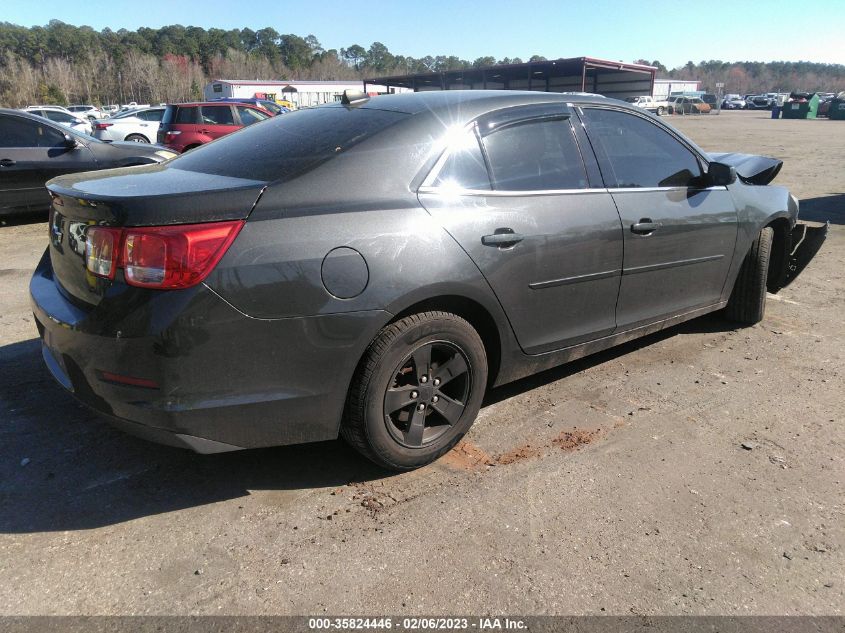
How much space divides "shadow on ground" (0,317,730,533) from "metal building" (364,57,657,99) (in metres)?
37.4

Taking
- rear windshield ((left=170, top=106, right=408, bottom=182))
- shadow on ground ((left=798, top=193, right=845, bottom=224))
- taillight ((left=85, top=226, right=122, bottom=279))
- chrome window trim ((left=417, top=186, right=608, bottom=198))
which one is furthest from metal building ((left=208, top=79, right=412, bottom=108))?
taillight ((left=85, top=226, right=122, bottom=279))

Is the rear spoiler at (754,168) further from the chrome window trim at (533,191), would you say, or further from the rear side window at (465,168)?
the rear side window at (465,168)

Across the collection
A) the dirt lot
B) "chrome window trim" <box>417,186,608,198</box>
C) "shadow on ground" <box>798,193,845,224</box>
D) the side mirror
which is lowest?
the dirt lot

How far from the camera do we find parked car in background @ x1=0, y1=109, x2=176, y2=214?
8062 mm

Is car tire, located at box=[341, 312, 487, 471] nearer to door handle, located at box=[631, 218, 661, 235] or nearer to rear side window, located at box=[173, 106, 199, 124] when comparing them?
door handle, located at box=[631, 218, 661, 235]

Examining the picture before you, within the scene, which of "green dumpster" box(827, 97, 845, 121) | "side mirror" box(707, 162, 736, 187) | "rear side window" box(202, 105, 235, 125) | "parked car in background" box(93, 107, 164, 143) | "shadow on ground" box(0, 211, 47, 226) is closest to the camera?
"side mirror" box(707, 162, 736, 187)

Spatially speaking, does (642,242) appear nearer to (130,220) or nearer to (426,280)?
(426,280)

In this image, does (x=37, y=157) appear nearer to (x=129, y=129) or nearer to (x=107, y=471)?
(x=107, y=471)

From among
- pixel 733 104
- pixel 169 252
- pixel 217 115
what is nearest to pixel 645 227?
pixel 169 252

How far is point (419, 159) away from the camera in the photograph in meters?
2.84

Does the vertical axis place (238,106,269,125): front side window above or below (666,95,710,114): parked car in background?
below

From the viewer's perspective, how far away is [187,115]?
14.9 metres

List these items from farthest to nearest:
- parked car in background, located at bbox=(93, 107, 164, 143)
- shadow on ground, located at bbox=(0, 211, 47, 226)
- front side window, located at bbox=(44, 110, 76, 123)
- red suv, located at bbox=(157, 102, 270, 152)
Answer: front side window, located at bbox=(44, 110, 76, 123), parked car in background, located at bbox=(93, 107, 164, 143), red suv, located at bbox=(157, 102, 270, 152), shadow on ground, located at bbox=(0, 211, 47, 226)

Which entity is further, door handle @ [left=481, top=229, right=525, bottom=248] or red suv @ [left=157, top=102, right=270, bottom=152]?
red suv @ [left=157, top=102, right=270, bottom=152]
